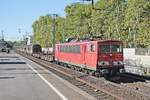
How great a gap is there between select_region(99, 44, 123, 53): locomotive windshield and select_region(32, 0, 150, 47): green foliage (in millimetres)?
14773

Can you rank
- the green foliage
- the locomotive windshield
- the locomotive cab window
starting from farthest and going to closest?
the green foliage
the locomotive cab window
the locomotive windshield

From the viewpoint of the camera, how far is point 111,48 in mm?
28828

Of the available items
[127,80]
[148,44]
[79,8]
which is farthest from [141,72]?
[79,8]

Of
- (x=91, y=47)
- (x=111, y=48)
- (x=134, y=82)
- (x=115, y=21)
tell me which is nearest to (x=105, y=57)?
(x=111, y=48)

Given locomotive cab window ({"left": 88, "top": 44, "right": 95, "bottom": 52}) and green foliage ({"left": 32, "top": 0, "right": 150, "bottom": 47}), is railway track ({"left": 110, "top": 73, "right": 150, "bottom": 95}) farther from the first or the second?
green foliage ({"left": 32, "top": 0, "right": 150, "bottom": 47})

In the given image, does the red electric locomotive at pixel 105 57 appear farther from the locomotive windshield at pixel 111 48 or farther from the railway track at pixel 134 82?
the railway track at pixel 134 82

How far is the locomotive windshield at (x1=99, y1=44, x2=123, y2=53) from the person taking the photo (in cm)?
2855

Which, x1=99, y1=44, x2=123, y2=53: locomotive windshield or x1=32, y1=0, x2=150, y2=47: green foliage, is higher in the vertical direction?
x1=32, y1=0, x2=150, y2=47: green foliage

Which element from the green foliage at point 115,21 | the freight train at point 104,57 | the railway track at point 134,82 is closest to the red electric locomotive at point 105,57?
the freight train at point 104,57

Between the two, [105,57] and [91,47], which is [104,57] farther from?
[91,47]

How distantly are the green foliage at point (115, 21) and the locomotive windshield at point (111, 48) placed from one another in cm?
1477

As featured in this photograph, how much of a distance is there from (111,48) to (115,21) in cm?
2345

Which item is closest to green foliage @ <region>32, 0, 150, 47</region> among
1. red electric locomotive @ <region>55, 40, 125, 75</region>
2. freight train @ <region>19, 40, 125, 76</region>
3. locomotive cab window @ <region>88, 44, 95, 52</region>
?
locomotive cab window @ <region>88, 44, 95, 52</region>

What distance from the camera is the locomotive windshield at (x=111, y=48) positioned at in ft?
93.7
